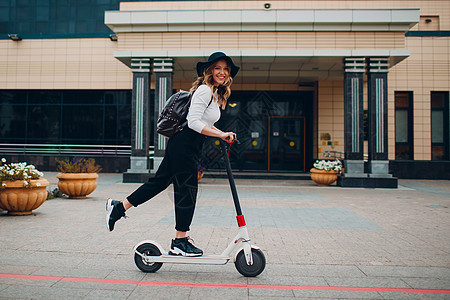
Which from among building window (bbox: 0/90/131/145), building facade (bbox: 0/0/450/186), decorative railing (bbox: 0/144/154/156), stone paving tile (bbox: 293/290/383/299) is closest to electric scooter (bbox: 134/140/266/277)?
stone paving tile (bbox: 293/290/383/299)

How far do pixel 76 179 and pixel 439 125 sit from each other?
672 inches

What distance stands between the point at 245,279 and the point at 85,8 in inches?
818

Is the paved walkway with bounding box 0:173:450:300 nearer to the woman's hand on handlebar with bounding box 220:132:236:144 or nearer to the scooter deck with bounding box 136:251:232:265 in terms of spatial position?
the scooter deck with bounding box 136:251:232:265

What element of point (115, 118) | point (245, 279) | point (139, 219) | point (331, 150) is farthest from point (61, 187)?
point (331, 150)

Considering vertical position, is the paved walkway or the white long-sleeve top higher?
the white long-sleeve top

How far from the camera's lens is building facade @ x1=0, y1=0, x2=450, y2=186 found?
13.9 meters

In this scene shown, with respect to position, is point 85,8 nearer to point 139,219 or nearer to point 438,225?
point 139,219

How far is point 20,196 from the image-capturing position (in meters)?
6.98

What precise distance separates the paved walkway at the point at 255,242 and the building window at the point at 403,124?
985 cm

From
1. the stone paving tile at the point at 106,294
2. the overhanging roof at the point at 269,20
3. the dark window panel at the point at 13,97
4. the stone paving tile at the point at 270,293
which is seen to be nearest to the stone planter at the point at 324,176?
the overhanging roof at the point at 269,20

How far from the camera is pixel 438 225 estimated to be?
23.0 feet

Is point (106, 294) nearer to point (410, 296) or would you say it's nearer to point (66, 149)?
point (410, 296)

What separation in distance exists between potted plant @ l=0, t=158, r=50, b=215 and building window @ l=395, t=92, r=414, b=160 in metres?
16.7

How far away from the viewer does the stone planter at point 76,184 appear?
380 inches
